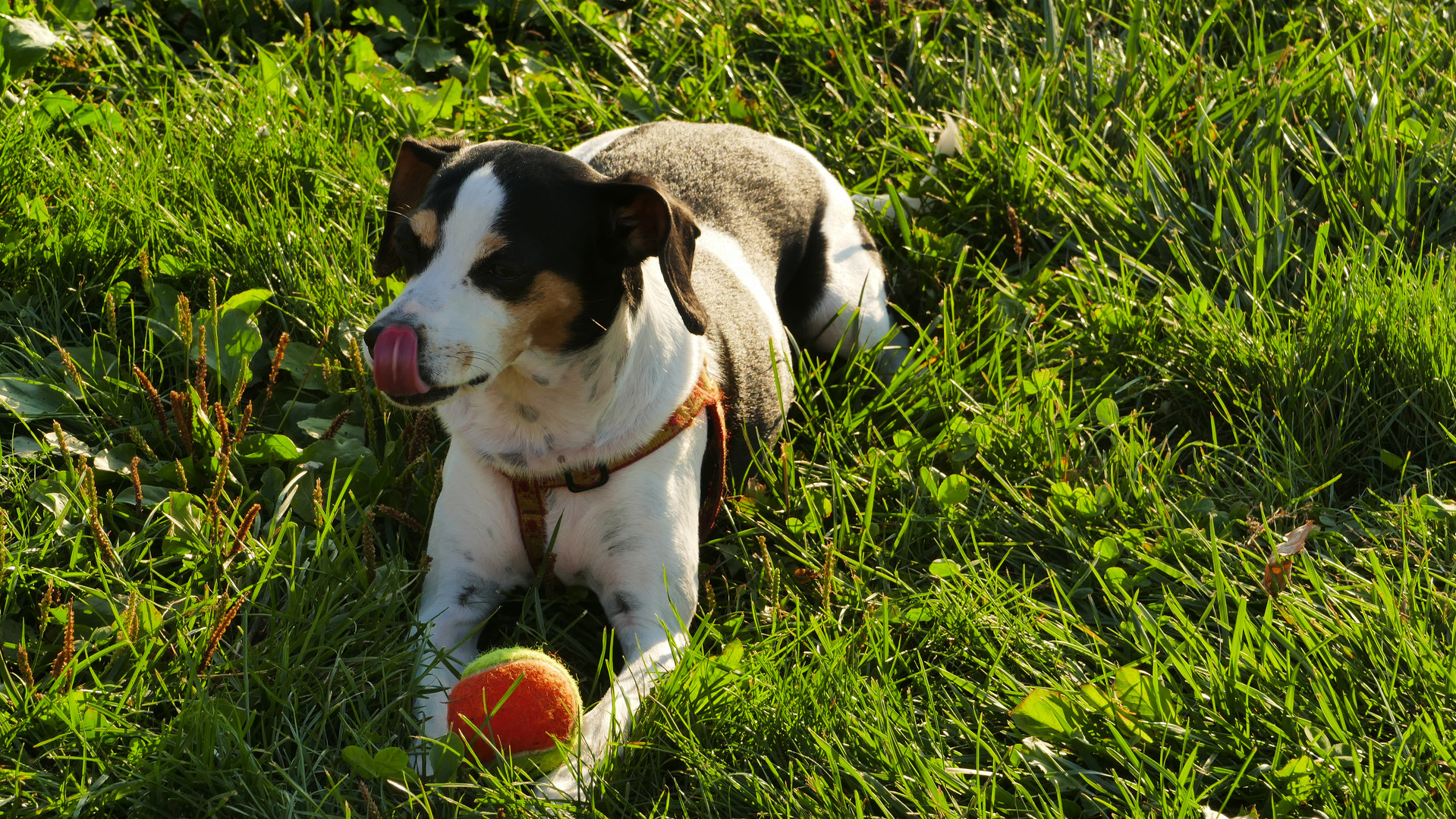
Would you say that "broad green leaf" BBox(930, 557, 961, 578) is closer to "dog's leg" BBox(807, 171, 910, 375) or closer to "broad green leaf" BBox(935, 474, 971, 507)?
"broad green leaf" BBox(935, 474, 971, 507)

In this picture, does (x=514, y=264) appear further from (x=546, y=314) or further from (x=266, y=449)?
(x=266, y=449)

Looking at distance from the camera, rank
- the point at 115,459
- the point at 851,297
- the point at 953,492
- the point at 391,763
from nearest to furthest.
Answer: the point at 391,763
the point at 115,459
the point at 953,492
the point at 851,297

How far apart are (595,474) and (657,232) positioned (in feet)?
1.83

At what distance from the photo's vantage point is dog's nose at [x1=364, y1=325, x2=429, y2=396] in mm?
2229

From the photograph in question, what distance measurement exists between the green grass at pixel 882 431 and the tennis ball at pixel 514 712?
72 mm

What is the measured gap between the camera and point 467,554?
2.68 meters

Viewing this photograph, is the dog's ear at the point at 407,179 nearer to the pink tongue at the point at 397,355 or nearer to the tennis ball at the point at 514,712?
the pink tongue at the point at 397,355

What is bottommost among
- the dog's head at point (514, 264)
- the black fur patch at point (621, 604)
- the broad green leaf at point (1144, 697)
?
the black fur patch at point (621, 604)

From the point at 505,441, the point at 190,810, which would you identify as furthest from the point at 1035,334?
the point at 190,810

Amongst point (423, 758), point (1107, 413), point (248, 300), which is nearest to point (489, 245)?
point (423, 758)

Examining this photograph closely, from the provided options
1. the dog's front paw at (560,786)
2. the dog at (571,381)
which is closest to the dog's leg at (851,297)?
the dog at (571,381)

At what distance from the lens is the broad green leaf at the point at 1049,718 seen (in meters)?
2.27

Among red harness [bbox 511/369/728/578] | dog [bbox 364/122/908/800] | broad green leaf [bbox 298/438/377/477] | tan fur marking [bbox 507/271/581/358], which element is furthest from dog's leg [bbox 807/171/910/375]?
broad green leaf [bbox 298/438/377/477]

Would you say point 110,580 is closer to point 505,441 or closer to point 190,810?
point 190,810
